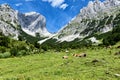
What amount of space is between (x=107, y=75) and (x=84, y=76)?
9.13 feet

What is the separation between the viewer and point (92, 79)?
98.5 feet

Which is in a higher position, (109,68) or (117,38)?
(117,38)

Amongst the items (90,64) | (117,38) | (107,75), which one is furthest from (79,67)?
(117,38)

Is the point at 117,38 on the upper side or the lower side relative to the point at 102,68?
upper

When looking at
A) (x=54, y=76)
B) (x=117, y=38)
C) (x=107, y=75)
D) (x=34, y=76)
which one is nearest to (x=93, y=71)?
(x=107, y=75)

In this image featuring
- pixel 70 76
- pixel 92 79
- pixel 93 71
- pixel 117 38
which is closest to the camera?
pixel 92 79

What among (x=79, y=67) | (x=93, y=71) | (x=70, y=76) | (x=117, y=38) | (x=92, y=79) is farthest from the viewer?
(x=117, y=38)

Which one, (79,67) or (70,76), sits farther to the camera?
(79,67)

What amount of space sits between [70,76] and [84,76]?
1.64 m

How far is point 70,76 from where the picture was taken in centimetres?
3195

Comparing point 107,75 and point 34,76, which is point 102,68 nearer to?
point 107,75

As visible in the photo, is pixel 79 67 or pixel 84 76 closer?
pixel 84 76

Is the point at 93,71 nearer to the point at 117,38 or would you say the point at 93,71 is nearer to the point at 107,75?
the point at 107,75

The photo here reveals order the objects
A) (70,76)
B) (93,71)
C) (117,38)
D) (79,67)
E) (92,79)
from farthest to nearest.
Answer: (117,38), (79,67), (93,71), (70,76), (92,79)
